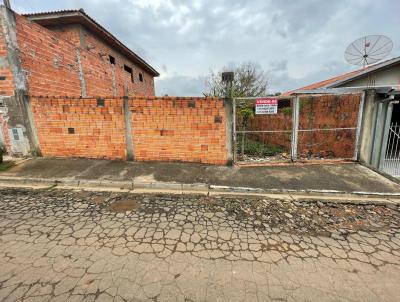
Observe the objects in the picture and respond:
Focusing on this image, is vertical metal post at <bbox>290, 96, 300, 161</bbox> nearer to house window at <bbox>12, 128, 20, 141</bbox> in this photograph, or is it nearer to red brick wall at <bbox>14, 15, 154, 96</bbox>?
red brick wall at <bbox>14, 15, 154, 96</bbox>

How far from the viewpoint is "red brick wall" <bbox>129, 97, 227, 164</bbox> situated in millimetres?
5645

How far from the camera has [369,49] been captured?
873cm

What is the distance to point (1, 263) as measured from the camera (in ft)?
7.38

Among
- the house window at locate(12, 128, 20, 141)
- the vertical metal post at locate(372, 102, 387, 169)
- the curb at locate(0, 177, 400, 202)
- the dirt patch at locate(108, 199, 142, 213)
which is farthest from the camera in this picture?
the house window at locate(12, 128, 20, 141)

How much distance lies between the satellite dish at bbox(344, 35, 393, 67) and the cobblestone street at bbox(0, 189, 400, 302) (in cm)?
826

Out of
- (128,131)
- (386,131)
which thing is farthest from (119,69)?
(386,131)

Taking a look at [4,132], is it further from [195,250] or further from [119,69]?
[119,69]

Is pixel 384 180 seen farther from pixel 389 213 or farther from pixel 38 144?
pixel 38 144

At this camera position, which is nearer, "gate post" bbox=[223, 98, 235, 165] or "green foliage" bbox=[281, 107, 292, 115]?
"gate post" bbox=[223, 98, 235, 165]

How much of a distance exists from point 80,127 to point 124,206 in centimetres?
366

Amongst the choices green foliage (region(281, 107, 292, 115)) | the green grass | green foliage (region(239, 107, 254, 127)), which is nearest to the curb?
the green grass

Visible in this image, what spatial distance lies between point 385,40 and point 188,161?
969cm

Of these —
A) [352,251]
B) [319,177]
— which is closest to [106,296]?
[352,251]


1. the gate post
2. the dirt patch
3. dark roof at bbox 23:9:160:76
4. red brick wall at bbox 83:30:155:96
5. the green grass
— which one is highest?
dark roof at bbox 23:9:160:76
